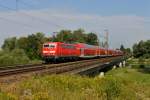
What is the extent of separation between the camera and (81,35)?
17225 centimetres

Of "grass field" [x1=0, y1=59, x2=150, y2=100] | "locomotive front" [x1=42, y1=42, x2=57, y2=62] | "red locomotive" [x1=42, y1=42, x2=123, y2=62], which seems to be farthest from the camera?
"red locomotive" [x1=42, y1=42, x2=123, y2=62]

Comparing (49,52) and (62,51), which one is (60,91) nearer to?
(49,52)

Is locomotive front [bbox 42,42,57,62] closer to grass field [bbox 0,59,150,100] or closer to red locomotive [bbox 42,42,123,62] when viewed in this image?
red locomotive [bbox 42,42,123,62]

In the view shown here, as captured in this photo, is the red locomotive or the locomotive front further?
the red locomotive

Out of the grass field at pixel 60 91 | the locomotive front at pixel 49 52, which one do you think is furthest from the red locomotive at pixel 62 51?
the grass field at pixel 60 91

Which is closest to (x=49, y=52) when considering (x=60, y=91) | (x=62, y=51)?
(x=62, y=51)

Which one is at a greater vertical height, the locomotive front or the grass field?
the locomotive front

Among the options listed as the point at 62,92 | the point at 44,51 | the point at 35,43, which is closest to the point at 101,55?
the point at 35,43

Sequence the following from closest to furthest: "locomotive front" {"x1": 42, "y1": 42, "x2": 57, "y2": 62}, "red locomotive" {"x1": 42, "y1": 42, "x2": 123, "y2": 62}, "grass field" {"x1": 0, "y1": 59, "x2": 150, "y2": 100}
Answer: "grass field" {"x1": 0, "y1": 59, "x2": 150, "y2": 100} < "locomotive front" {"x1": 42, "y1": 42, "x2": 57, "y2": 62} < "red locomotive" {"x1": 42, "y1": 42, "x2": 123, "y2": 62}

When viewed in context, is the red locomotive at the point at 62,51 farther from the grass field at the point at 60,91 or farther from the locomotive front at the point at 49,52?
the grass field at the point at 60,91

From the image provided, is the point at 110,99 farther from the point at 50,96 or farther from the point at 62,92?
the point at 50,96

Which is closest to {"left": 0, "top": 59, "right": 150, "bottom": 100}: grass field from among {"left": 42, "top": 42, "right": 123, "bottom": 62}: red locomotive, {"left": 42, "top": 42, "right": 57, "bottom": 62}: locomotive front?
{"left": 42, "top": 42, "right": 57, "bottom": 62}: locomotive front

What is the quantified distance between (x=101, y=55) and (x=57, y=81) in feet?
256

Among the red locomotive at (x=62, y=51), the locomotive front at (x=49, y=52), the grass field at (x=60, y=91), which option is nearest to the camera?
the grass field at (x=60, y=91)
